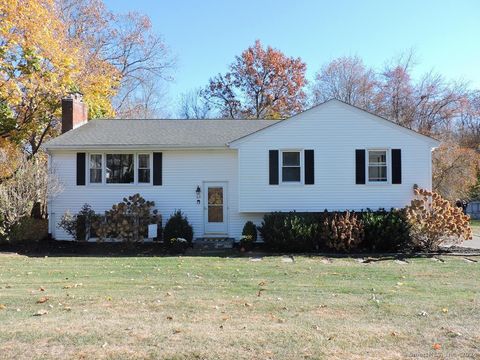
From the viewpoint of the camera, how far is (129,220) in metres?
16.6

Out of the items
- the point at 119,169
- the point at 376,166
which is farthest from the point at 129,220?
the point at 376,166

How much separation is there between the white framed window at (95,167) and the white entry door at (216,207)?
4.12 metres

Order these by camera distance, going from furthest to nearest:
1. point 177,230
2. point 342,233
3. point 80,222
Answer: point 80,222 → point 177,230 → point 342,233

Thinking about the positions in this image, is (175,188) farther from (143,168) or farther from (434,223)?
(434,223)

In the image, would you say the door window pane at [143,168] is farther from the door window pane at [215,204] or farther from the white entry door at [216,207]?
the door window pane at [215,204]

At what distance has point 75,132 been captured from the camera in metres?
19.0

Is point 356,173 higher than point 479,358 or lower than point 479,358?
higher

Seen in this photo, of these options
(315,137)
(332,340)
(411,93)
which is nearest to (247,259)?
(315,137)

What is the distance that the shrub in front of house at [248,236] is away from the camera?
15.9 metres

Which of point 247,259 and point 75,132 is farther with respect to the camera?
point 75,132

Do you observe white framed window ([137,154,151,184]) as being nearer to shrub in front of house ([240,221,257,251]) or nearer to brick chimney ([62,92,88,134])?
brick chimney ([62,92,88,134])

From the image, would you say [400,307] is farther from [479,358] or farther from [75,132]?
[75,132]

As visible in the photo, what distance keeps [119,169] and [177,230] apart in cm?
362

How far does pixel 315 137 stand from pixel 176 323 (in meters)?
11.8
